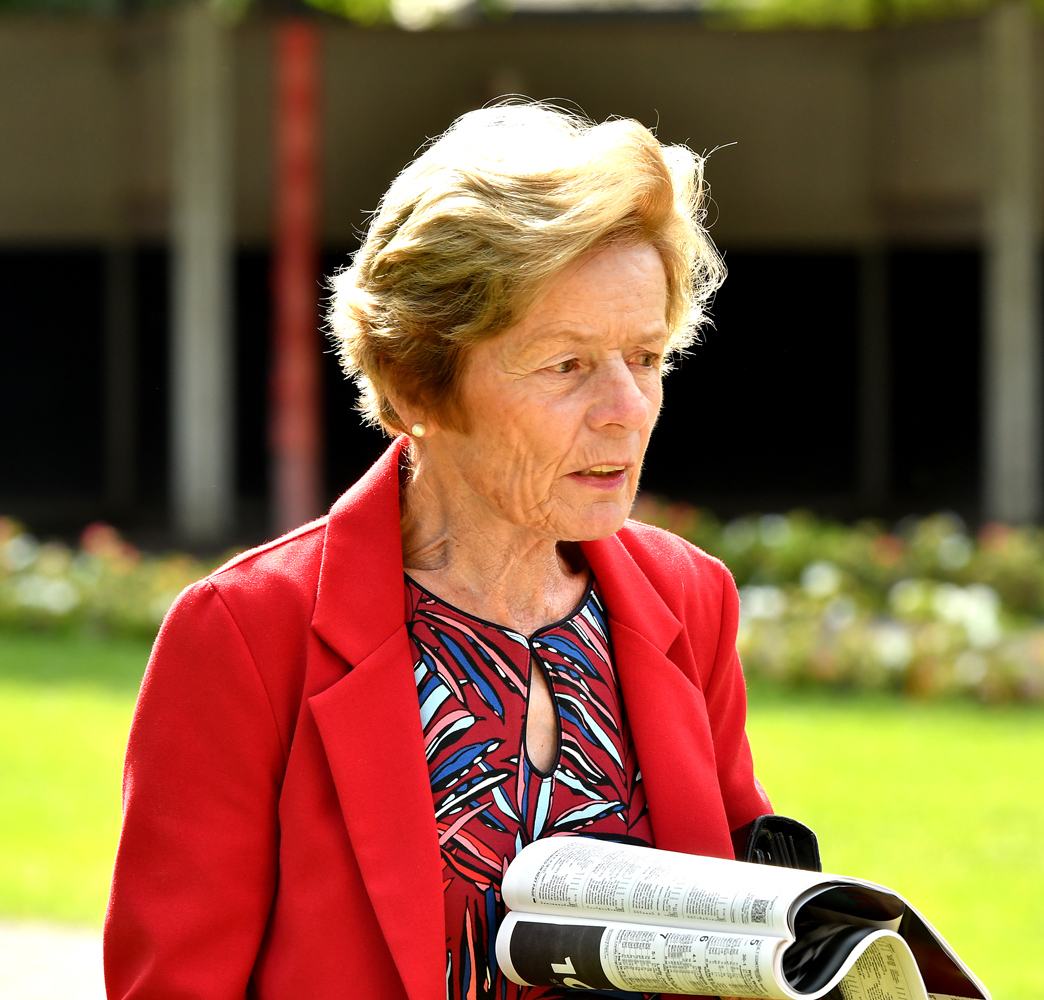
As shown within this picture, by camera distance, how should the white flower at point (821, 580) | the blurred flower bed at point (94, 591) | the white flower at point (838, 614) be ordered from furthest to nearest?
the blurred flower bed at point (94, 591), the white flower at point (821, 580), the white flower at point (838, 614)

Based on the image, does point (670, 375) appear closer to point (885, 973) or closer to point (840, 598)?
point (840, 598)

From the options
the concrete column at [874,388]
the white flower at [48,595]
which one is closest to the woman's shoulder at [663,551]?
the white flower at [48,595]

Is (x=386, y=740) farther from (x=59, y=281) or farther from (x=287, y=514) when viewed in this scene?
(x=59, y=281)

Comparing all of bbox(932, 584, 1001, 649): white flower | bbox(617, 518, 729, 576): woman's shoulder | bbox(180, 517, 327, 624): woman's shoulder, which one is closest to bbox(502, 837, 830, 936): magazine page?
bbox(180, 517, 327, 624): woman's shoulder

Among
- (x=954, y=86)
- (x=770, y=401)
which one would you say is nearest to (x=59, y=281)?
(x=770, y=401)

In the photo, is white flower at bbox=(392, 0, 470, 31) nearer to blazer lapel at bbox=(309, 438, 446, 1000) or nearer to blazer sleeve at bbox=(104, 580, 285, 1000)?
blazer lapel at bbox=(309, 438, 446, 1000)

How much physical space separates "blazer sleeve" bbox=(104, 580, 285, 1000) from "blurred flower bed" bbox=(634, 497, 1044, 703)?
7014 mm

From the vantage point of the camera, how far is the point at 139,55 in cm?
1510

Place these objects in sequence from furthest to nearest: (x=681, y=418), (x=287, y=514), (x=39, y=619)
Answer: (x=681, y=418) → (x=287, y=514) → (x=39, y=619)

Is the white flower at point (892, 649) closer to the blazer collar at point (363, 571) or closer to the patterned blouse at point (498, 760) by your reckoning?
the patterned blouse at point (498, 760)

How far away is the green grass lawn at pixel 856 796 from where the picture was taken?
5.56 m

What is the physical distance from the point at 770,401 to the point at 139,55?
7590 millimetres

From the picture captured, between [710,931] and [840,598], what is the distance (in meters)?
7.91

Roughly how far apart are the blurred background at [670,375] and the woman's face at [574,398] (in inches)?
274
